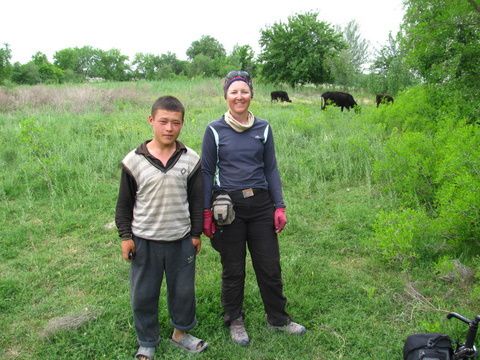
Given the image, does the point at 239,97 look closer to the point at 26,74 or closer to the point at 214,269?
the point at 214,269

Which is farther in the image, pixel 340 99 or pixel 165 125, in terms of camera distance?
pixel 340 99

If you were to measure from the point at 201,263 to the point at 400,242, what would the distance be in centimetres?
193

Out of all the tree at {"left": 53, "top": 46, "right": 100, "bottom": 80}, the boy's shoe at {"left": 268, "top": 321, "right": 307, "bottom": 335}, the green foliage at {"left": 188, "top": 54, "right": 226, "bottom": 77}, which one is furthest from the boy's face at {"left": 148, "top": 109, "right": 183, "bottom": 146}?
the tree at {"left": 53, "top": 46, "right": 100, "bottom": 80}

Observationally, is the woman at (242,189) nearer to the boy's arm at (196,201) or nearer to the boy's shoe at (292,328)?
the boy's arm at (196,201)

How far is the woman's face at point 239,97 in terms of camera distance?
2553 millimetres

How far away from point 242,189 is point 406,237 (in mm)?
1827

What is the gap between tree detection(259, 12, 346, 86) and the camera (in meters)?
26.1

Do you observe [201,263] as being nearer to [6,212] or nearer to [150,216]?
A: [150,216]

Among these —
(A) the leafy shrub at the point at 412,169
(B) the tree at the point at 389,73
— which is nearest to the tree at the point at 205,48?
(B) the tree at the point at 389,73

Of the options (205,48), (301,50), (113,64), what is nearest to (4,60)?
(301,50)

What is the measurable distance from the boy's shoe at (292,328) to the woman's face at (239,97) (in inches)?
63.3

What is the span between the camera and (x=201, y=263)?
4.09 meters

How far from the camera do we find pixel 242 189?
266 centimetres

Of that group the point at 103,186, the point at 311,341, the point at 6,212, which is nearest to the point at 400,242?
the point at 311,341
